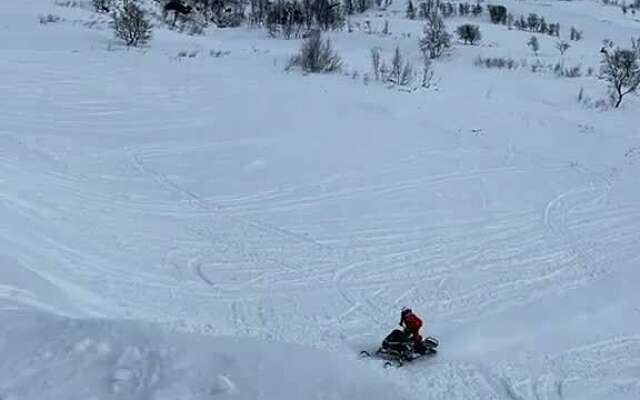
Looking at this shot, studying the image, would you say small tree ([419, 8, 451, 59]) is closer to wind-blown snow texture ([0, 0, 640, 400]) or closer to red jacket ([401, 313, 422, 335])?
wind-blown snow texture ([0, 0, 640, 400])

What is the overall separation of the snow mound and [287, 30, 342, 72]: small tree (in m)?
18.9

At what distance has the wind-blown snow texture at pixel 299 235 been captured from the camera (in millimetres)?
8078

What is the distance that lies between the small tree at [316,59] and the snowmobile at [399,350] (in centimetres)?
1827

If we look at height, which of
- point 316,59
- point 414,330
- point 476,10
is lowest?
point 414,330

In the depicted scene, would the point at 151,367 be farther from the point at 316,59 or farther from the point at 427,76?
the point at 427,76

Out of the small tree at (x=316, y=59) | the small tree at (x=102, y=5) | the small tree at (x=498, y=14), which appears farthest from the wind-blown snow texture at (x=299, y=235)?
the small tree at (x=498, y=14)

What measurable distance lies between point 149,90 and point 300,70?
245 inches

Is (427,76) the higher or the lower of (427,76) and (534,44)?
the lower

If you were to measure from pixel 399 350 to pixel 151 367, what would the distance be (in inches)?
111

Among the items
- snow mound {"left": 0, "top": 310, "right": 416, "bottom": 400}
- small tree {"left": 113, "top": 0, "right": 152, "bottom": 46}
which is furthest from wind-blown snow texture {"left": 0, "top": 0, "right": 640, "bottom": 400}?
small tree {"left": 113, "top": 0, "right": 152, "bottom": 46}

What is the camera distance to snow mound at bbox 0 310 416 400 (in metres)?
7.12

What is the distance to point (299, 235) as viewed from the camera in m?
12.8

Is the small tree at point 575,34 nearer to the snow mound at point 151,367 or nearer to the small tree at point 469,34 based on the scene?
the small tree at point 469,34

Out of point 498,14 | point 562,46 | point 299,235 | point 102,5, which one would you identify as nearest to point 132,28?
point 102,5
